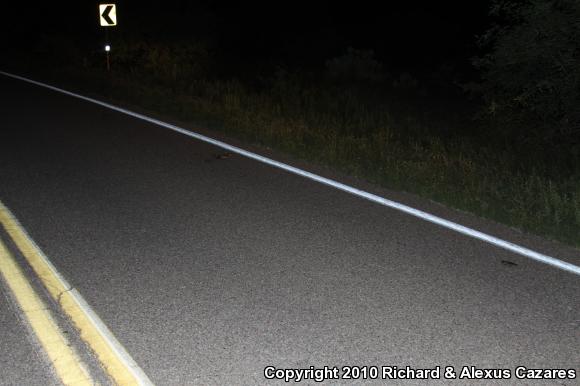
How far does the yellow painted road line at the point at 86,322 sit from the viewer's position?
3.78 m

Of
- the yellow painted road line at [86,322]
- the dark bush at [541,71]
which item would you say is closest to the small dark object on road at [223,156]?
the yellow painted road line at [86,322]

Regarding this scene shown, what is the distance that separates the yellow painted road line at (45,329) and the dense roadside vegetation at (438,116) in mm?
4504

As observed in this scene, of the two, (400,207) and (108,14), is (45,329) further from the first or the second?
(108,14)

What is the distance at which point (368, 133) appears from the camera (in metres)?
12.1

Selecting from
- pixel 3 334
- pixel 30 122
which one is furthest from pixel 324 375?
pixel 30 122

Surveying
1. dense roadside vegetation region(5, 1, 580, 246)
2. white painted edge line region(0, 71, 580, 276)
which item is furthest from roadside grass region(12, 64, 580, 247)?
white painted edge line region(0, 71, 580, 276)

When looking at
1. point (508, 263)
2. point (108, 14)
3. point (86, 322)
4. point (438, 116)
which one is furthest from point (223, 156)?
point (108, 14)

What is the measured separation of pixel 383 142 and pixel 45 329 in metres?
7.38

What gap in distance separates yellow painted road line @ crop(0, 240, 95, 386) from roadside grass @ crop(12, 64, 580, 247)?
4498 millimetres

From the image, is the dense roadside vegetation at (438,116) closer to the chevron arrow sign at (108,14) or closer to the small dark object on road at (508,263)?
the small dark object on road at (508,263)

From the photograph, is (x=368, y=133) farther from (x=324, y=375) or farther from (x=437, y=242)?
(x=324, y=375)

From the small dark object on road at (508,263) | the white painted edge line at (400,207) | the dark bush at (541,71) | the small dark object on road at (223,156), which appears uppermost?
the dark bush at (541,71)

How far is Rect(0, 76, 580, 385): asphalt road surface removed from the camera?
13.1ft

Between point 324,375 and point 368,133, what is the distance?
28.6ft
